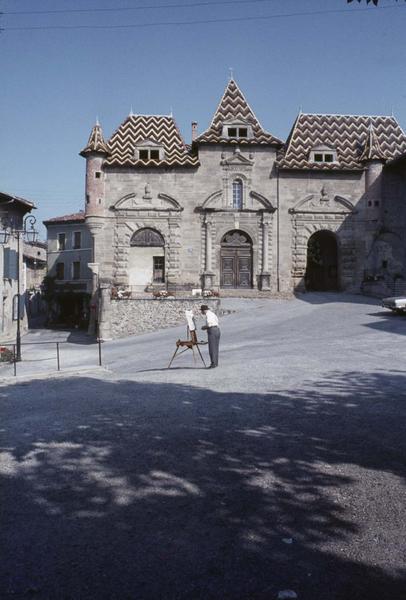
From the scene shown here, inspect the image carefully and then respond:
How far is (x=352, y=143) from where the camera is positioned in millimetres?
31812

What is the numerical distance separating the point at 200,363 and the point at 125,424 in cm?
648

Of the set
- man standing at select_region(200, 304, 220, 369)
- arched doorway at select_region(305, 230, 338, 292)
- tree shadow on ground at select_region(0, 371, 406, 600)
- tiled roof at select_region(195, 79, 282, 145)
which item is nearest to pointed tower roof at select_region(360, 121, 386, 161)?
arched doorway at select_region(305, 230, 338, 292)

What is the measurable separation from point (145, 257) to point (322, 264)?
37.9 ft

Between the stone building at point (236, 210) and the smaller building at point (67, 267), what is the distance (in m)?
14.6

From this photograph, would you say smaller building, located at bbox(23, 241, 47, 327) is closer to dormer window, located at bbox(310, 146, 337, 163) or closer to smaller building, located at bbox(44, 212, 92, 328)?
smaller building, located at bbox(44, 212, 92, 328)

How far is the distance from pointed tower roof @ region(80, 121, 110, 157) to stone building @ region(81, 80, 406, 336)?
0.08 m

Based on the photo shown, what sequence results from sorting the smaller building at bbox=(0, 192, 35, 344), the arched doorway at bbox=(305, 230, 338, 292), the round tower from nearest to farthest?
the smaller building at bbox=(0, 192, 35, 344) < the round tower < the arched doorway at bbox=(305, 230, 338, 292)

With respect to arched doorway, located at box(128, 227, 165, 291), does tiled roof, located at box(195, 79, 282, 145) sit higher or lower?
higher

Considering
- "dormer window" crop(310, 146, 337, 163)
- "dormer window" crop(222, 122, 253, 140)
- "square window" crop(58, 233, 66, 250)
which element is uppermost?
"dormer window" crop(222, 122, 253, 140)

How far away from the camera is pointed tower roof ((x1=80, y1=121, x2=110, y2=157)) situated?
2870cm

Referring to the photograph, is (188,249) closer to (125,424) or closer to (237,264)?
(237,264)

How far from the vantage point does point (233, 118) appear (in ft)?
97.8

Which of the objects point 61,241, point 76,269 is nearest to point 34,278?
point 61,241

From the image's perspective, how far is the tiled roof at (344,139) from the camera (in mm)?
30125
